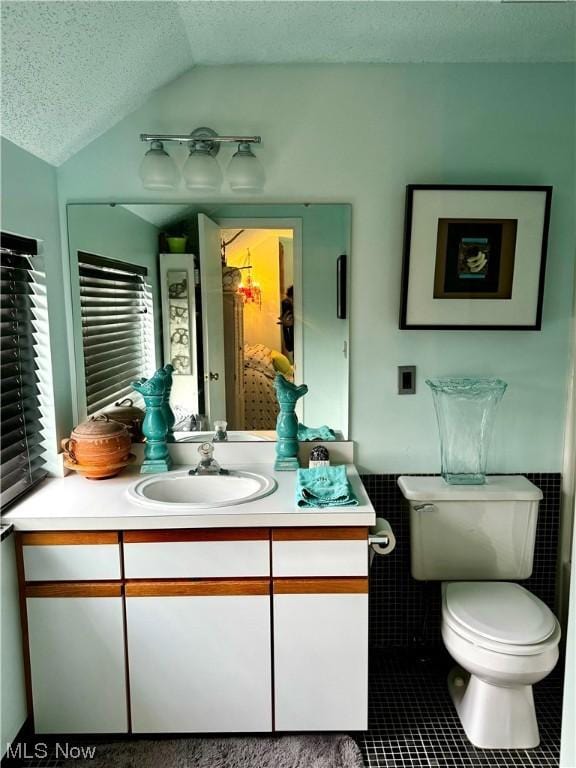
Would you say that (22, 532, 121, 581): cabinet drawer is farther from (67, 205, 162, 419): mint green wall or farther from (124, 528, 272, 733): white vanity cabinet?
(67, 205, 162, 419): mint green wall

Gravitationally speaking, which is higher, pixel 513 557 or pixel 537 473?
pixel 537 473

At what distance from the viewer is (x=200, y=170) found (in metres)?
2.13

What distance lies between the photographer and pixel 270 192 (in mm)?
2275

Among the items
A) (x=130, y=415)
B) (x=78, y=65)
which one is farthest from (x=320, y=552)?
(x=78, y=65)

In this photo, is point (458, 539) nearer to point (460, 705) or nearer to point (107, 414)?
point (460, 705)

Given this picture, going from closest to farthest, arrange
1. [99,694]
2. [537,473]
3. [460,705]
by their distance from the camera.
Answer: [99,694]
[460,705]
[537,473]

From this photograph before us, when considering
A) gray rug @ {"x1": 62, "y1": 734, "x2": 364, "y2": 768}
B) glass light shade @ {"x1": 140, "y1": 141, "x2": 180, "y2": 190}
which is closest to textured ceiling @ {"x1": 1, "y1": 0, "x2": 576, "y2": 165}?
glass light shade @ {"x1": 140, "y1": 141, "x2": 180, "y2": 190}

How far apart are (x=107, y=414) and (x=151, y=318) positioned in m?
0.43

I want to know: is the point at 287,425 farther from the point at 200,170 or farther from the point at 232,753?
the point at 232,753

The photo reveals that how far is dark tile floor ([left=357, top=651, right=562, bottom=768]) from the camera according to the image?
1921 mm

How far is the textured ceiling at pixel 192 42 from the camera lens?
5.32 ft

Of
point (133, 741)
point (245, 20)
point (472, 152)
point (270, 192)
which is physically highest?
point (245, 20)

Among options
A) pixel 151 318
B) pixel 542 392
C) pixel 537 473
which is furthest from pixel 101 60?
pixel 537 473

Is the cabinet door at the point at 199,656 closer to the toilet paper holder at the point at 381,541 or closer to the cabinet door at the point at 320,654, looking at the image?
the cabinet door at the point at 320,654
